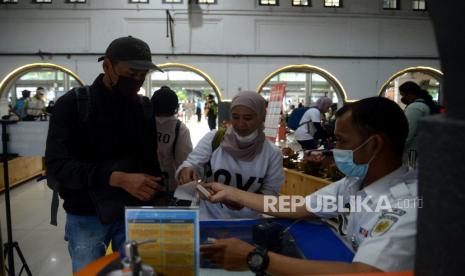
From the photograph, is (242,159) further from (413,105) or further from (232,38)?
(232,38)

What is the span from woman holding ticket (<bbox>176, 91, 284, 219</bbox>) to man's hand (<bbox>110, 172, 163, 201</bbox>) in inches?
20.8

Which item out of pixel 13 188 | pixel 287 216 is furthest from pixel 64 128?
pixel 13 188

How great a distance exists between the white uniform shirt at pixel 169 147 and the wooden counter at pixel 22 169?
4.61m

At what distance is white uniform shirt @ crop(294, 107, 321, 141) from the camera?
6.56 m

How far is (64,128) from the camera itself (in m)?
1.57

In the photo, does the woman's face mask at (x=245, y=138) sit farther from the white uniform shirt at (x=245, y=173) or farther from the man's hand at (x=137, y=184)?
the man's hand at (x=137, y=184)

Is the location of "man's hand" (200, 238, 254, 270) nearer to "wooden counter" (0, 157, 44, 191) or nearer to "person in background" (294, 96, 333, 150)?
"person in background" (294, 96, 333, 150)

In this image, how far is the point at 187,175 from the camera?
6.76ft

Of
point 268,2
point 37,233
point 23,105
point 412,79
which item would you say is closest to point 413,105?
point 37,233

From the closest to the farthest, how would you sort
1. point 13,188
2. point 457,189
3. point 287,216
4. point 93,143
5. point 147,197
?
1. point 457,189
2. point 147,197
3. point 93,143
4. point 287,216
5. point 13,188

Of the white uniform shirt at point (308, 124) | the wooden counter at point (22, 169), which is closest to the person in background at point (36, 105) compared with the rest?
the wooden counter at point (22, 169)

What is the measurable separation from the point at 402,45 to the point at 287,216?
12998mm

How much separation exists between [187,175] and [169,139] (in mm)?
1079

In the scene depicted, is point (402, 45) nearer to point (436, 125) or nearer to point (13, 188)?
point (13, 188)
